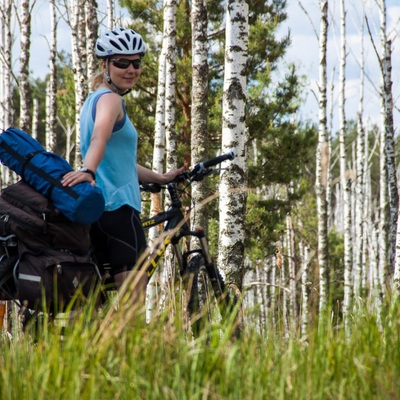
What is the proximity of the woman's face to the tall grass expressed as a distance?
4.71 feet

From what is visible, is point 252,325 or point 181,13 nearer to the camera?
point 252,325

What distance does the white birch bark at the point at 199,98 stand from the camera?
938cm

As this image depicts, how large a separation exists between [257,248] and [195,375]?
581 inches

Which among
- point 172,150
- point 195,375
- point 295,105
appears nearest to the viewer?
point 195,375

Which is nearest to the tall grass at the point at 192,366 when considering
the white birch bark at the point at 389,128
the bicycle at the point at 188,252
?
the bicycle at the point at 188,252

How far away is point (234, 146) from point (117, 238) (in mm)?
3378

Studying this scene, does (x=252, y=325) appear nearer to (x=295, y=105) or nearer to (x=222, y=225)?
(x=222, y=225)

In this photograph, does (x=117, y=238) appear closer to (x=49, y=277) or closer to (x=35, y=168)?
(x=49, y=277)

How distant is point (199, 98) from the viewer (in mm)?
9477

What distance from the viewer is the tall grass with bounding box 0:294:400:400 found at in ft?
8.12

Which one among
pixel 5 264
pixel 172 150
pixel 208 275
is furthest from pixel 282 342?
pixel 172 150

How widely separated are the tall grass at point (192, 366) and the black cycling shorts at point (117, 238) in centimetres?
72

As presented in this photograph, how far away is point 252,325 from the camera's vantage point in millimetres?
3178

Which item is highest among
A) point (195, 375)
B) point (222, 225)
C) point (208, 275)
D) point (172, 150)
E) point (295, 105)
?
point (295, 105)
